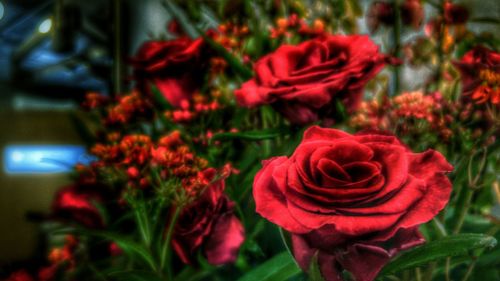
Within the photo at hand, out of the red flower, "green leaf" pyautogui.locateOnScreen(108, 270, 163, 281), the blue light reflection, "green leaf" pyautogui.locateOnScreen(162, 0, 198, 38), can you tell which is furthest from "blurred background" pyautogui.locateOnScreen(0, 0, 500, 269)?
"green leaf" pyautogui.locateOnScreen(108, 270, 163, 281)

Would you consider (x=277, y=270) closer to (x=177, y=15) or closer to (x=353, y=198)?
(x=353, y=198)

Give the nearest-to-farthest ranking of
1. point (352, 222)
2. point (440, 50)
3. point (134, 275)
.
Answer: point (352, 222) → point (134, 275) → point (440, 50)

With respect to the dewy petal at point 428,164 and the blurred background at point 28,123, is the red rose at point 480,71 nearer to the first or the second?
the dewy petal at point 428,164

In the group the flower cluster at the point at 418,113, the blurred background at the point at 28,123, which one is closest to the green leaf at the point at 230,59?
the flower cluster at the point at 418,113

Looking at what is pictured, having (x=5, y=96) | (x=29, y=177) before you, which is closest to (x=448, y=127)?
(x=29, y=177)

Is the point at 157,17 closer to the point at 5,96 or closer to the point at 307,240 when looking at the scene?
the point at 307,240

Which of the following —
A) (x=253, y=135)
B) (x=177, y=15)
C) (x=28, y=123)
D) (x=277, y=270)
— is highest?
(x=177, y=15)

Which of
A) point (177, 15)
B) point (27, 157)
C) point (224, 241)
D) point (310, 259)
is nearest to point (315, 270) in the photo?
point (310, 259)
